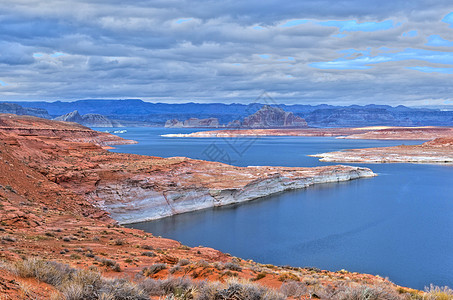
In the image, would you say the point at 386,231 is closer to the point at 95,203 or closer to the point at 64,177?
the point at 95,203

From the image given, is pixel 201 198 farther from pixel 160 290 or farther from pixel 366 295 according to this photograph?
pixel 366 295

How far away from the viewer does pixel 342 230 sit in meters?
33.0

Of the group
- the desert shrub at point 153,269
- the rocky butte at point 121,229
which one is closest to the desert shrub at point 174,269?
the rocky butte at point 121,229

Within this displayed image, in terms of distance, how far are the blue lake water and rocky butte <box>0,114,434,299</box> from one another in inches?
115

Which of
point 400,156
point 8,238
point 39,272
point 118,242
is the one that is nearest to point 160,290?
point 39,272

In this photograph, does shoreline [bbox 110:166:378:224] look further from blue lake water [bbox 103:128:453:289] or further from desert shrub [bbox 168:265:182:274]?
desert shrub [bbox 168:265:182:274]

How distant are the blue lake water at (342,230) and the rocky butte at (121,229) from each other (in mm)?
2918

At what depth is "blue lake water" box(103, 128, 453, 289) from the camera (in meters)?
24.6

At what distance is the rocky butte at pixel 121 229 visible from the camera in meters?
9.20

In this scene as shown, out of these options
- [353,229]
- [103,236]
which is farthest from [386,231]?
[103,236]

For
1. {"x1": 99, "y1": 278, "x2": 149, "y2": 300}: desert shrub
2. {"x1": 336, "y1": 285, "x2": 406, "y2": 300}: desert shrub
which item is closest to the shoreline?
{"x1": 99, "y1": 278, "x2": 149, "y2": 300}: desert shrub

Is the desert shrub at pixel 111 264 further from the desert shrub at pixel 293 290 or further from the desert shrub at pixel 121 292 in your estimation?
the desert shrub at pixel 293 290

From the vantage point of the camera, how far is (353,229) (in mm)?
33281

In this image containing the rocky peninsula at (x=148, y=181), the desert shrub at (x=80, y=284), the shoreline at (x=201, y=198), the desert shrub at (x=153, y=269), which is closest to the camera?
the desert shrub at (x=80, y=284)
